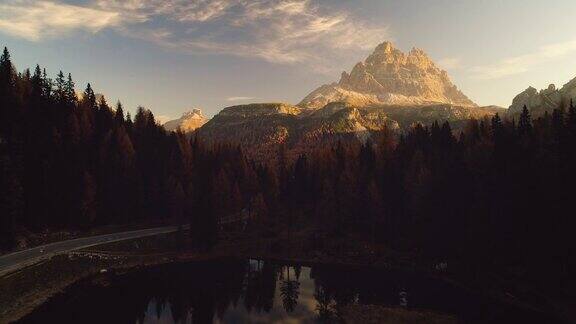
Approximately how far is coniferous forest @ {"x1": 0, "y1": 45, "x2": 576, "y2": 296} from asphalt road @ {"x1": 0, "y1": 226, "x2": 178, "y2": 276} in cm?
438

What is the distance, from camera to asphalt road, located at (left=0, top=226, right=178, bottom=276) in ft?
178

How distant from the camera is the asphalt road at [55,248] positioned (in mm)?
54125

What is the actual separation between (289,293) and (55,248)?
37576 millimetres

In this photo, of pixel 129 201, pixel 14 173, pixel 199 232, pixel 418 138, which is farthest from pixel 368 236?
pixel 14 173

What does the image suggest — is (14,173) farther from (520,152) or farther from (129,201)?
(520,152)

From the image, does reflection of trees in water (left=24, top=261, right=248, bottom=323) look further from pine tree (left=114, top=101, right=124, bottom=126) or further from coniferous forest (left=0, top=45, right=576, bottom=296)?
pine tree (left=114, top=101, right=124, bottom=126)

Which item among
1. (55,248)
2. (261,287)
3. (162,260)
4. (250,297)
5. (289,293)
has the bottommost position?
(289,293)

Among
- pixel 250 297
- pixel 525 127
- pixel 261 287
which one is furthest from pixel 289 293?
pixel 525 127

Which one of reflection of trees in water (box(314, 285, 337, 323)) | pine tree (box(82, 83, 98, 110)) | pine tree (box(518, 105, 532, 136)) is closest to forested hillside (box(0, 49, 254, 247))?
pine tree (box(82, 83, 98, 110))

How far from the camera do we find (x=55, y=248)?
65.7m

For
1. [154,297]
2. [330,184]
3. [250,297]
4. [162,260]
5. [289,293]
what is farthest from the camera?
[330,184]

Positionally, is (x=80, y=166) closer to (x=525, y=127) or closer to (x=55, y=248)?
(x=55, y=248)

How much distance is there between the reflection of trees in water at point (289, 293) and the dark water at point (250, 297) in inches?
5.2

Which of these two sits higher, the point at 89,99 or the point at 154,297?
the point at 89,99
